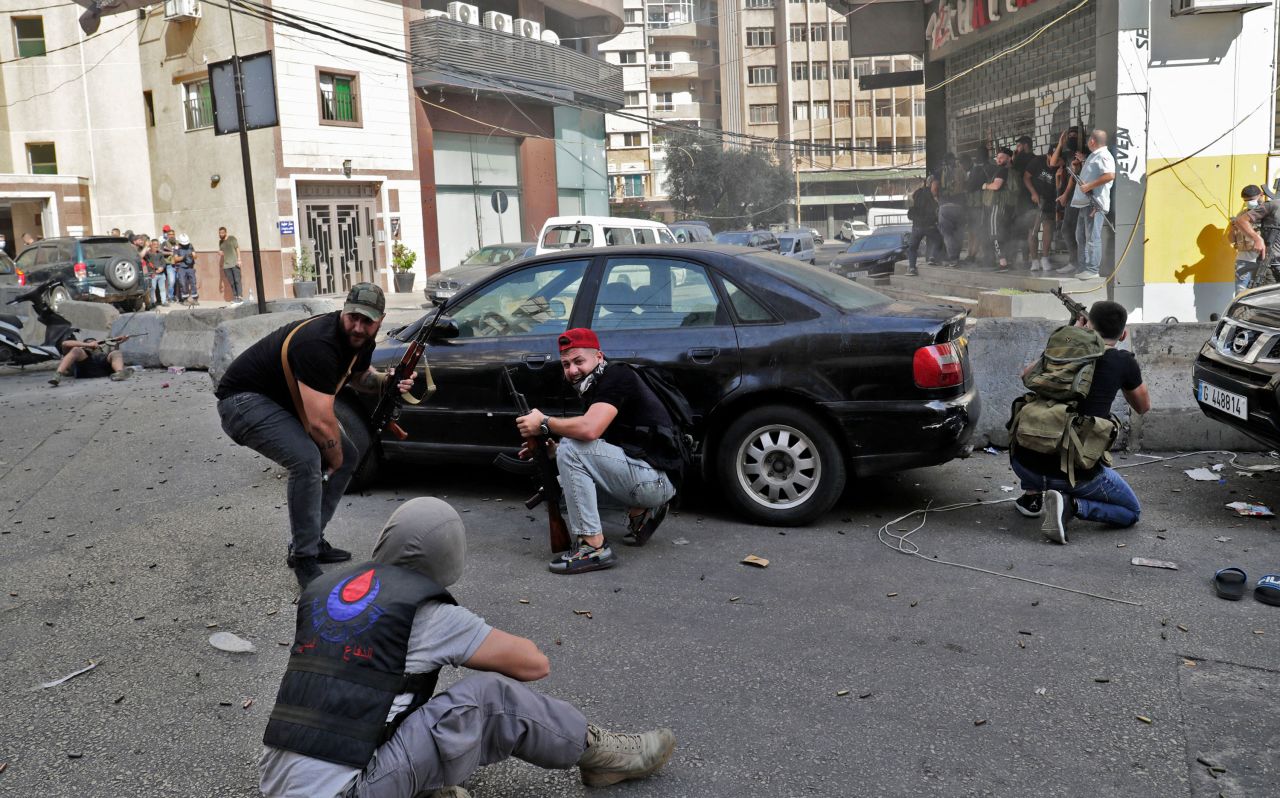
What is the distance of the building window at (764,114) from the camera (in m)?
79.2

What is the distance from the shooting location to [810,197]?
252ft

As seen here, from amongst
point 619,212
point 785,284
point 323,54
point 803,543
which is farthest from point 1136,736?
point 619,212

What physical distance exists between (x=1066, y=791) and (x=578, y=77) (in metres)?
37.8

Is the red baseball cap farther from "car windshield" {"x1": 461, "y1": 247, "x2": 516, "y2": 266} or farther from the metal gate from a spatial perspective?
the metal gate

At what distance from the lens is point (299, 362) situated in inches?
192

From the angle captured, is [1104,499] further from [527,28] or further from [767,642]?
[527,28]

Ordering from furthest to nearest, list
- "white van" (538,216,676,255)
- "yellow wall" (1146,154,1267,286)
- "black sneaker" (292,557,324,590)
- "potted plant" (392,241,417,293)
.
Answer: "potted plant" (392,241,417,293) → "white van" (538,216,676,255) → "yellow wall" (1146,154,1267,286) → "black sneaker" (292,557,324,590)

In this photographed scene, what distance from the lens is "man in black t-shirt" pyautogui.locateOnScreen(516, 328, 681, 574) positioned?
5.30 m

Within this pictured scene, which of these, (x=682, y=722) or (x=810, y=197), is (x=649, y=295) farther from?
(x=810, y=197)

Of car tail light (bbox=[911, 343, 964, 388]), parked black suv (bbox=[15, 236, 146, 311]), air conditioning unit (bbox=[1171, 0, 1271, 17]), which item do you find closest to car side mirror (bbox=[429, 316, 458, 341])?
car tail light (bbox=[911, 343, 964, 388])

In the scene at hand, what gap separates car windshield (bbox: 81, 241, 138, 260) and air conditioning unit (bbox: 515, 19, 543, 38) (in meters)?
17.8

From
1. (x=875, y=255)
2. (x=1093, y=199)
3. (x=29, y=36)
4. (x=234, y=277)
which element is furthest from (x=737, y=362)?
(x=29, y=36)

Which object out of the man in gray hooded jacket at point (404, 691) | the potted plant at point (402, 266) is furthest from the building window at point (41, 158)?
the man in gray hooded jacket at point (404, 691)

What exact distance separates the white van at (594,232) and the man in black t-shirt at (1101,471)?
14200mm
